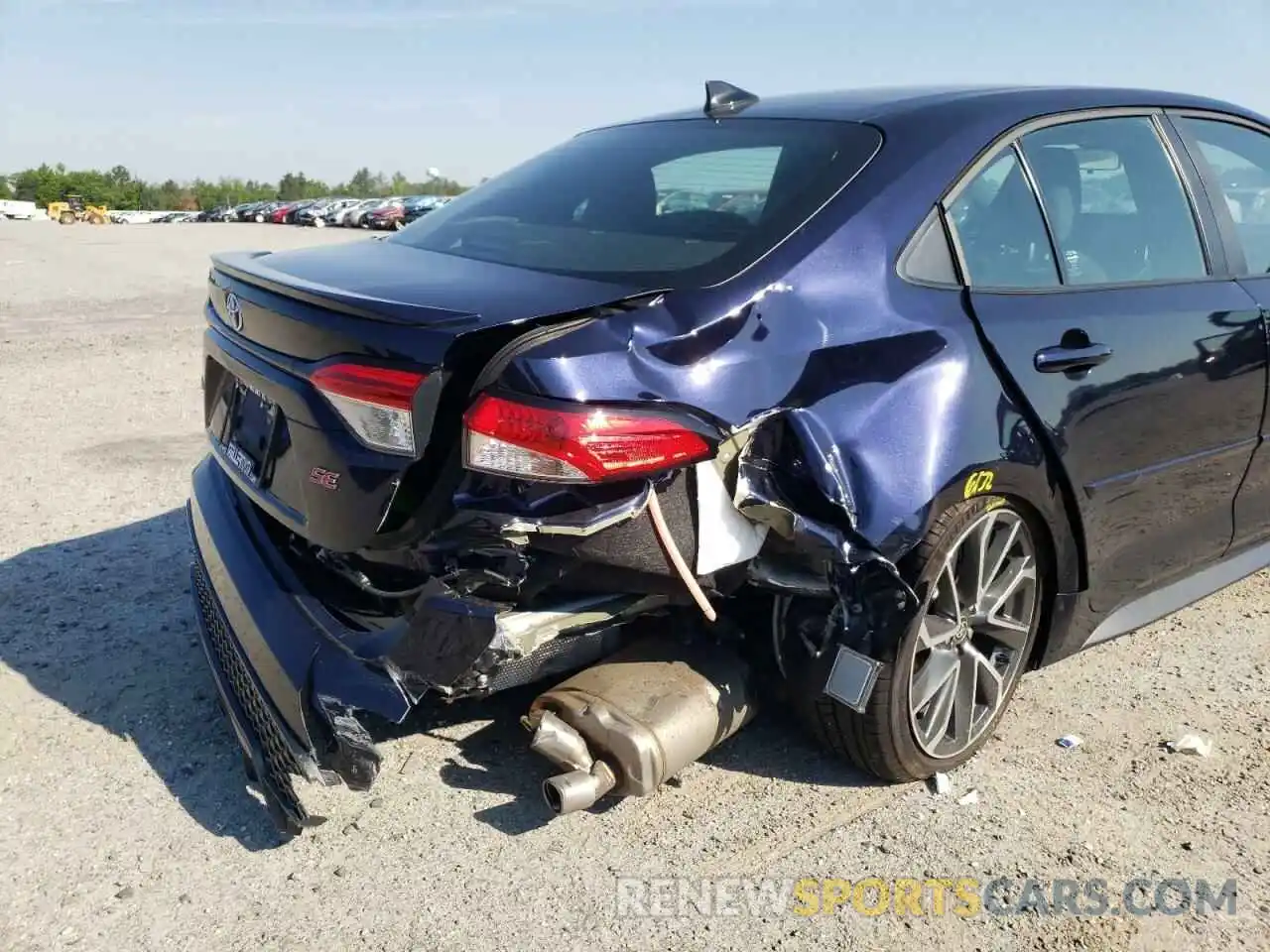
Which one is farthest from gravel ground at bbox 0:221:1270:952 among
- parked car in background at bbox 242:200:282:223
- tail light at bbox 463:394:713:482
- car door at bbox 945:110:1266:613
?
parked car in background at bbox 242:200:282:223

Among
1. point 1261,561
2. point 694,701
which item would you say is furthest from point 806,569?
point 1261,561

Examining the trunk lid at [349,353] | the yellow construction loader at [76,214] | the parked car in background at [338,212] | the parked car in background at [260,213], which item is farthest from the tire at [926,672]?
the yellow construction loader at [76,214]

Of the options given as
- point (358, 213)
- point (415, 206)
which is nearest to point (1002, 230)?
point (415, 206)

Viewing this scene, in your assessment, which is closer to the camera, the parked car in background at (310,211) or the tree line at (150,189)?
the parked car in background at (310,211)

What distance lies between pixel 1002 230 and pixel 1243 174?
1532 mm

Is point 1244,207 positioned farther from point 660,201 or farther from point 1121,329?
point 660,201

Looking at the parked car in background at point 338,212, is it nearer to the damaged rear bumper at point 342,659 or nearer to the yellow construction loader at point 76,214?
the yellow construction loader at point 76,214

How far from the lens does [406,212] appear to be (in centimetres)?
4347

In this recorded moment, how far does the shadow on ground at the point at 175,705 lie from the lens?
292cm

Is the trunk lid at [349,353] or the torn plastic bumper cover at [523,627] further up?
the trunk lid at [349,353]

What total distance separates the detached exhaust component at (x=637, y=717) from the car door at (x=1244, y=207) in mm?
2069

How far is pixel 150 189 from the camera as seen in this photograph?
12312cm

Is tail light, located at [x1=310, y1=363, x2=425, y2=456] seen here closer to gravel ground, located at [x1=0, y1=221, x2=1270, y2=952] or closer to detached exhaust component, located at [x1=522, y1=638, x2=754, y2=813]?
detached exhaust component, located at [x1=522, y1=638, x2=754, y2=813]

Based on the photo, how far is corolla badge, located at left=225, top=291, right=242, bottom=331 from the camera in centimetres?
296
